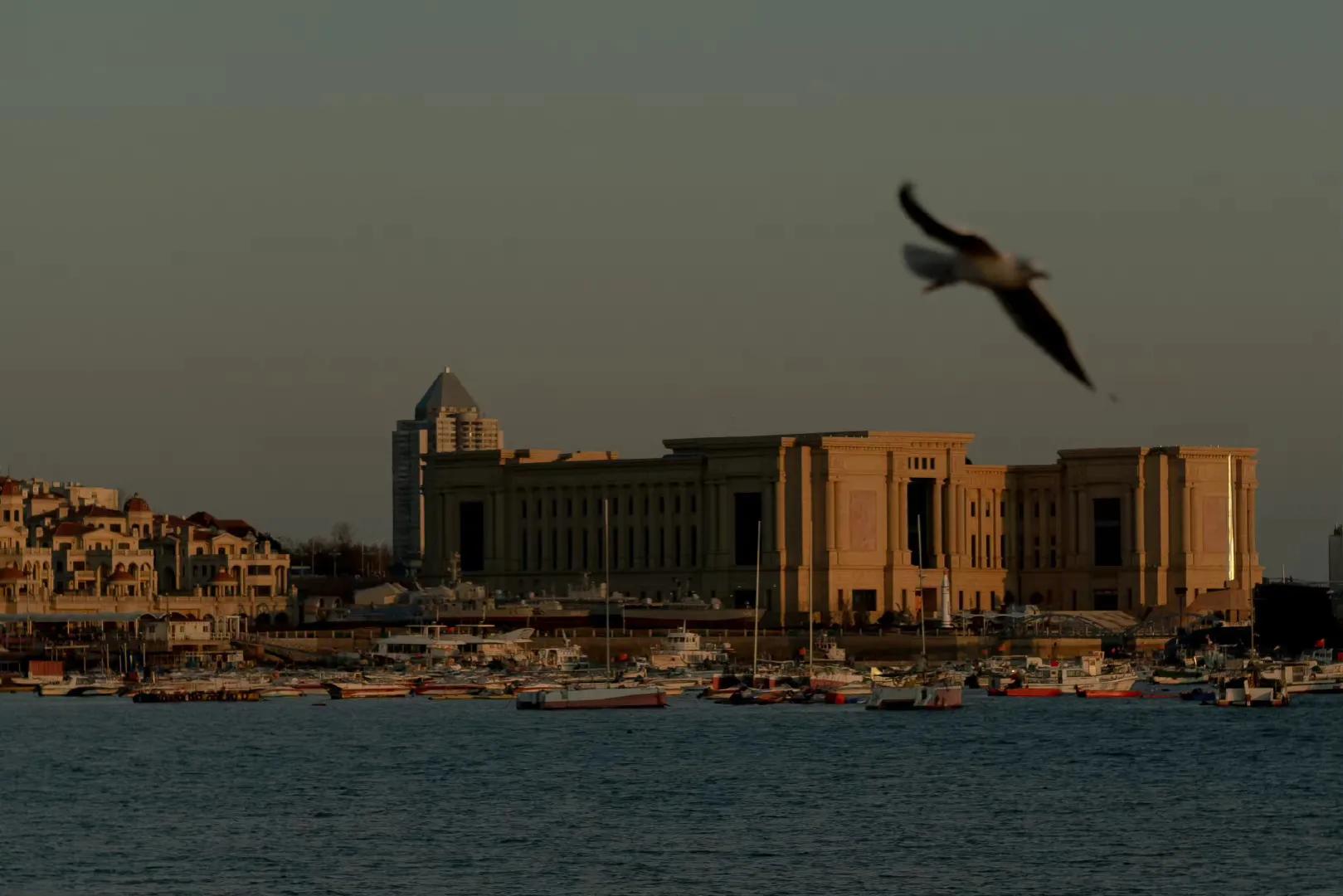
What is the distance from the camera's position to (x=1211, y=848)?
75.2 metres

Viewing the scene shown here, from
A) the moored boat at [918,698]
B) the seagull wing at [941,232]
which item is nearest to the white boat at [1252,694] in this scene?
the moored boat at [918,698]

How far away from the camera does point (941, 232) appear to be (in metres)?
13.8

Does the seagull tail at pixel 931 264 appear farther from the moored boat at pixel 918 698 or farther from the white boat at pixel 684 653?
the white boat at pixel 684 653

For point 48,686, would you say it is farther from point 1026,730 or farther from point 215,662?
point 1026,730

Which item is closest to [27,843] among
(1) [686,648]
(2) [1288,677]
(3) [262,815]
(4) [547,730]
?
(3) [262,815]

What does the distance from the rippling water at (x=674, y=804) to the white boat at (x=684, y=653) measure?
3831 cm

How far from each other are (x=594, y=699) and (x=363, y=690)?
17.8 meters

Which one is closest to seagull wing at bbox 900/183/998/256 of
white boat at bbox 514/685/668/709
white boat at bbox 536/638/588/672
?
white boat at bbox 514/685/668/709

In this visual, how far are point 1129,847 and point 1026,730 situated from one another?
5354 centimetres

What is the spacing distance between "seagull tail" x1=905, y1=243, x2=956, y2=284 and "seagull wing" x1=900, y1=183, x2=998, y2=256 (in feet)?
0.23

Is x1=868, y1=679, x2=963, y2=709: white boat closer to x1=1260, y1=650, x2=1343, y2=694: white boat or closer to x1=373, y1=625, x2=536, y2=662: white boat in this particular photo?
x1=1260, y1=650, x2=1343, y2=694: white boat

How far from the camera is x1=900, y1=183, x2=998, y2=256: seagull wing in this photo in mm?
13625

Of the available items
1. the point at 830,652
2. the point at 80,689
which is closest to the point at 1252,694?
the point at 830,652

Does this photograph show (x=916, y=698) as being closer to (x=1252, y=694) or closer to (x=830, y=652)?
(x=1252, y=694)
